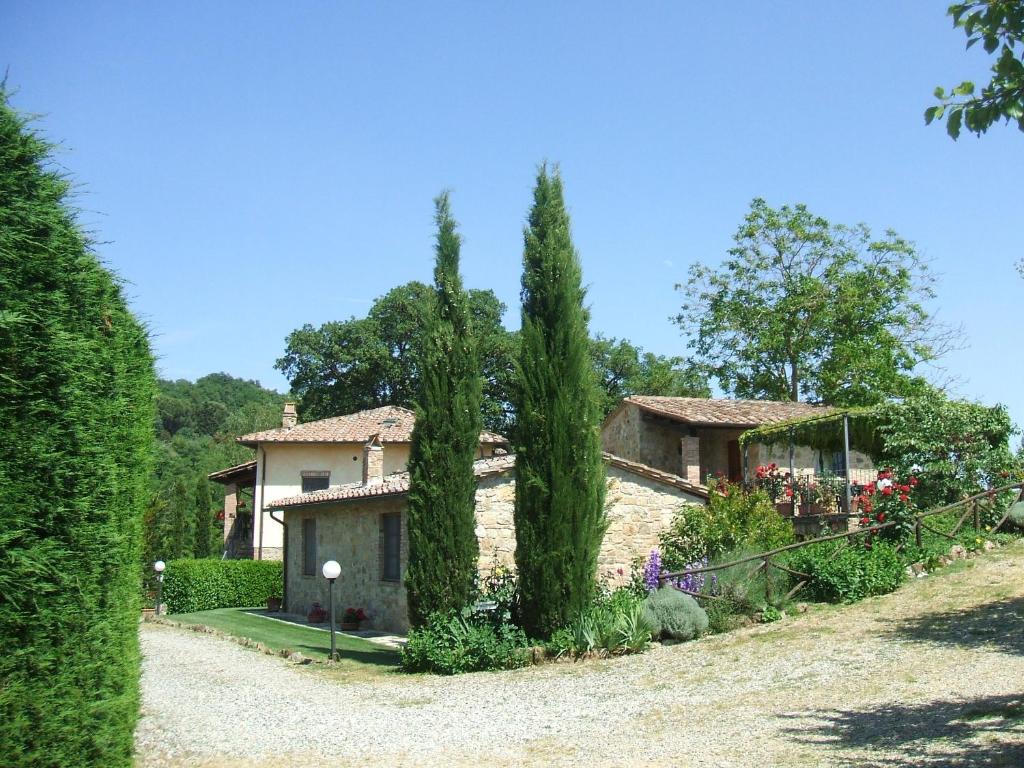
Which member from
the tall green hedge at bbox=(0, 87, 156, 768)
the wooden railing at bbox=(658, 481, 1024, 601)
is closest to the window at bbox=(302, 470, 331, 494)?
the wooden railing at bbox=(658, 481, 1024, 601)

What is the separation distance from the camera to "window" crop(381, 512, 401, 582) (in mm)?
19078

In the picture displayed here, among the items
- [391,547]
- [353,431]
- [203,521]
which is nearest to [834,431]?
[391,547]

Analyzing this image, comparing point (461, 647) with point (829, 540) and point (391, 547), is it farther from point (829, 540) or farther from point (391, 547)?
point (829, 540)

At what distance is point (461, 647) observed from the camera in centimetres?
1308

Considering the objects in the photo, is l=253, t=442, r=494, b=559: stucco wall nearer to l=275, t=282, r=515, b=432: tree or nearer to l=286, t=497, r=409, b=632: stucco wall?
l=286, t=497, r=409, b=632: stucco wall

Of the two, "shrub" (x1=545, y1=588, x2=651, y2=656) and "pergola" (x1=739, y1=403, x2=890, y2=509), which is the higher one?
"pergola" (x1=739, y1=403, x2=890, y2=509)

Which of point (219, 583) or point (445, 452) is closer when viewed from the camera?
point (445, 452)

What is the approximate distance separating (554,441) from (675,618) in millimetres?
3105

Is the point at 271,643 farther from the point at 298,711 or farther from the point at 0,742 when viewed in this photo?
the point at 0,742

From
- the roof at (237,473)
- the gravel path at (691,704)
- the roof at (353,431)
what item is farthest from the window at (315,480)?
the gravel path at (691,704)

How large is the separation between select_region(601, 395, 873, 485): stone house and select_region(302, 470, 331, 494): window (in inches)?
386

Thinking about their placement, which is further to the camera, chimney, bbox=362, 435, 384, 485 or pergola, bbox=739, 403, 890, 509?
chimney, bbox=362, 435, 384, 485

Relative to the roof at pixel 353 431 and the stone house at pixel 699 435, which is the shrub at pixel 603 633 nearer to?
the stone house at pixel 699 435

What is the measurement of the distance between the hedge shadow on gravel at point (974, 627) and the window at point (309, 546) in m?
14.6
